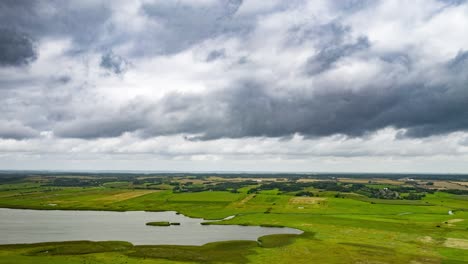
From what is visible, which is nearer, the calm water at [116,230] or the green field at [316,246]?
the green field at [316,246]

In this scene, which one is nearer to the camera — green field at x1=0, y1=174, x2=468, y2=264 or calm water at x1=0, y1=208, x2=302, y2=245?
green field at x1=0, y1=174, x2=468, y2=264

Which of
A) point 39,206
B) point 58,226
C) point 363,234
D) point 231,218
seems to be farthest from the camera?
point 39,206

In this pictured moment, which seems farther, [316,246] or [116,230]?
[116,230]

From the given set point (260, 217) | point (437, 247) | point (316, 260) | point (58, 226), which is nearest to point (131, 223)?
point (58, 226)

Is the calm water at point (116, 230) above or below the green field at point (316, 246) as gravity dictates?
below

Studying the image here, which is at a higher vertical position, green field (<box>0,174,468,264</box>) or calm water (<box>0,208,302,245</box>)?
green field (<box>0,174,468,264</box>)

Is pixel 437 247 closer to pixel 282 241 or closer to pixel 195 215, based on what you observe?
pixel 282 241

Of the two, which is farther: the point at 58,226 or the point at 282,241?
the point at 58,226

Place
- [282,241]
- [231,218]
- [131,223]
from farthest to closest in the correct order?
[231,218], [131,223], [282,241]
